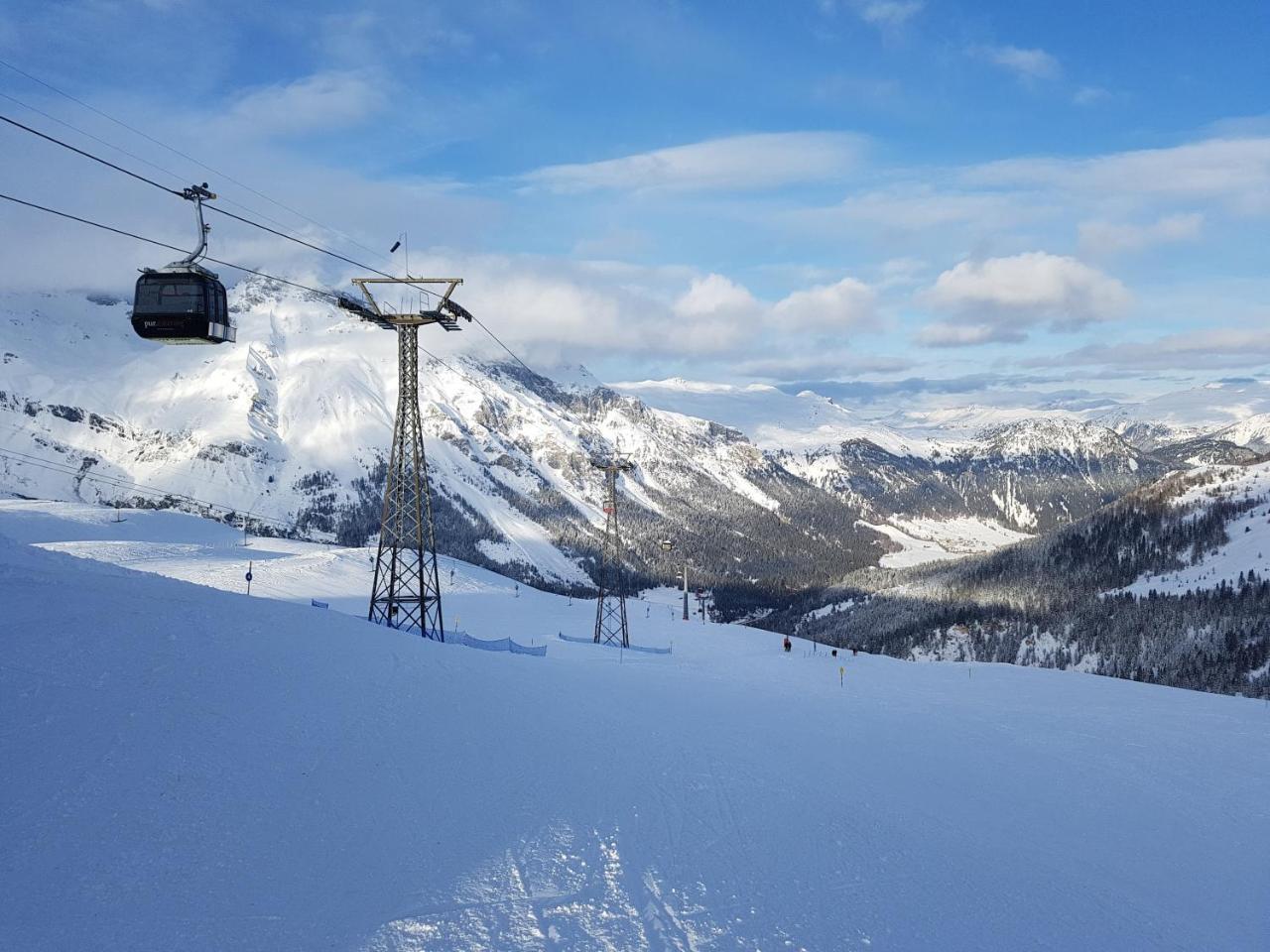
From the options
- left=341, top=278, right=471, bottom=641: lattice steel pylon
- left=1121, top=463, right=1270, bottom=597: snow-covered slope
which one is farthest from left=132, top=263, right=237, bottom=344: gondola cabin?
left=1121, top=463, right=1270, bottom=597: snow-covered slope

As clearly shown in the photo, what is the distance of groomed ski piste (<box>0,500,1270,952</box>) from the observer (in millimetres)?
Answer: 8570

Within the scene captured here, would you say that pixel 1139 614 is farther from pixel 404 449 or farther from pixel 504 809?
pixel 504 809

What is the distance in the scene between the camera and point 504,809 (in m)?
11.6

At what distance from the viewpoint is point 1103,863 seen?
12.9 meters

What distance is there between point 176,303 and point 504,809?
1584 centimetres

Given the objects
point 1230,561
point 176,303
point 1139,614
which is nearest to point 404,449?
point 176,303

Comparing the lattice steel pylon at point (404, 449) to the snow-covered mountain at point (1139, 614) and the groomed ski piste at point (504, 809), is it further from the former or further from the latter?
the snow-covered mountain at point (1139, 614)

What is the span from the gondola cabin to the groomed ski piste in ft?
21.2

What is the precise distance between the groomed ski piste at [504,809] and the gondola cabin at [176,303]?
6476 millimetres

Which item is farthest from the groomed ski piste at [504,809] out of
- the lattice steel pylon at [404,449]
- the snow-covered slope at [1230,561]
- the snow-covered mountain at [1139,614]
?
the snow-covered slope at [1230,561]

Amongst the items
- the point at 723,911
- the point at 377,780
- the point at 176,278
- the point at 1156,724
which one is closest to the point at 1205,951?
the point at 723,911

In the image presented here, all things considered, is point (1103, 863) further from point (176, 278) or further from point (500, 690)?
point (176, 278)

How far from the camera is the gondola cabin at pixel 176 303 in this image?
19.3 meters

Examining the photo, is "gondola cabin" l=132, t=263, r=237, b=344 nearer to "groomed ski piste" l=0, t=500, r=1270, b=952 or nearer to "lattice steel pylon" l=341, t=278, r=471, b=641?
"groomed ski piste" l=0, t=500, r=1270, b=952
